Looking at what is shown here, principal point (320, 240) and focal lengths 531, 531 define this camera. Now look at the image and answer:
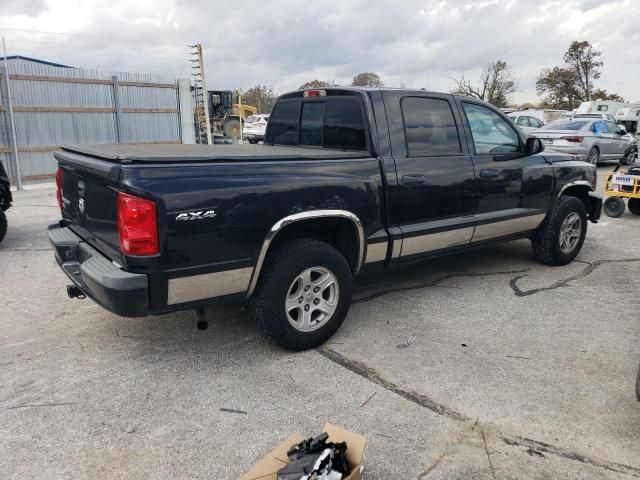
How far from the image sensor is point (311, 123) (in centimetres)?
482

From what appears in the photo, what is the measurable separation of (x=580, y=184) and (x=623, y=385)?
310cm

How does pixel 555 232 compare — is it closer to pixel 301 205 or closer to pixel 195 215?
pixel 301 205

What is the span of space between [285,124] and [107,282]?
2.70 metres

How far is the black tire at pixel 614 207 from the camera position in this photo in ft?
29.5

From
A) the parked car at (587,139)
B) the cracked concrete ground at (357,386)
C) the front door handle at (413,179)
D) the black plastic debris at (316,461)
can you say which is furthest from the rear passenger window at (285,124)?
the parked car at (587,139)

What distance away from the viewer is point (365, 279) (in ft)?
18.1

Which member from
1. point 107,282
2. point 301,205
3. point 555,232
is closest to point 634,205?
point 555,232

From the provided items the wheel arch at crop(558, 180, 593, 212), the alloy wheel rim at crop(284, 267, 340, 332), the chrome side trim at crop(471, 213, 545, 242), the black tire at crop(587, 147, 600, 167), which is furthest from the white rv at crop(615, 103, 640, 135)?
the alloy wheel rim at crop(284, 267, 340, 332)

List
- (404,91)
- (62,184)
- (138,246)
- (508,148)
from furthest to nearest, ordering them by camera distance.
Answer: (508,148), (404,91), (62,184), (138,246)

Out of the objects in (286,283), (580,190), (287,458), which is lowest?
(287,458)

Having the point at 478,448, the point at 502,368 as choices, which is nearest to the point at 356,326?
the point at 502,368

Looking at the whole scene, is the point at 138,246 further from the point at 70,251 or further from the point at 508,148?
the point at 508,148

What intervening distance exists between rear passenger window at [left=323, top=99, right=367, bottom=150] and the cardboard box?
237cm

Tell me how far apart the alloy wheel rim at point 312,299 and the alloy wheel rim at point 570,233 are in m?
3.22
